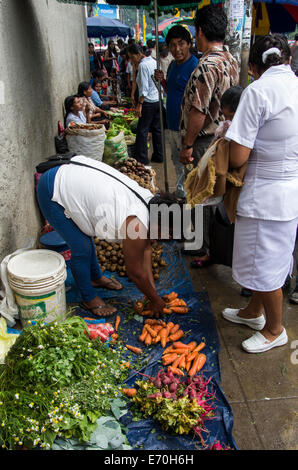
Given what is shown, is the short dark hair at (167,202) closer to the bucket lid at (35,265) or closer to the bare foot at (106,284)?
the bucket lid at (35,265)

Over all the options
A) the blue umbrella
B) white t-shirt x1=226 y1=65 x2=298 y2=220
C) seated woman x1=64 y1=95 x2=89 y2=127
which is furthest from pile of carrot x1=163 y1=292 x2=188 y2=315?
the blue umbrella

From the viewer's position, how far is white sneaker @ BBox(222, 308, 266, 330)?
10.5 feet

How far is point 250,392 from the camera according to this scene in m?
2.64

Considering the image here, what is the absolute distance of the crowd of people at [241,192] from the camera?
7.47 ft

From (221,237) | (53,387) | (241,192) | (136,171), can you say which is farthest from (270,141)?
(136,171)

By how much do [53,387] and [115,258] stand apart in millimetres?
2071

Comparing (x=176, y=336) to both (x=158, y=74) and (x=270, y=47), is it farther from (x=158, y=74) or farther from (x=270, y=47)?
(x=158, y=74)

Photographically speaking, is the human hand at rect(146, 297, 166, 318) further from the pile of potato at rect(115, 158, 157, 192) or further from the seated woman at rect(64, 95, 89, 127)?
the seated woman at rect(64, 95, 89, 127)

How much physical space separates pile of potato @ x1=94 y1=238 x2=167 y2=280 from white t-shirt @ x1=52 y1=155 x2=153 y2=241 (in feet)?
3.84

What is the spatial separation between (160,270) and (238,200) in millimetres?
1722

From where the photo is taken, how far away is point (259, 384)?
270cm

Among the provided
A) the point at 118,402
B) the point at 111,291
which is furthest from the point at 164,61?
the point at 118,402

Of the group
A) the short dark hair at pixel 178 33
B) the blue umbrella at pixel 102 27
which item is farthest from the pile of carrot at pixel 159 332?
the blue umbrella at pixel 102 27
